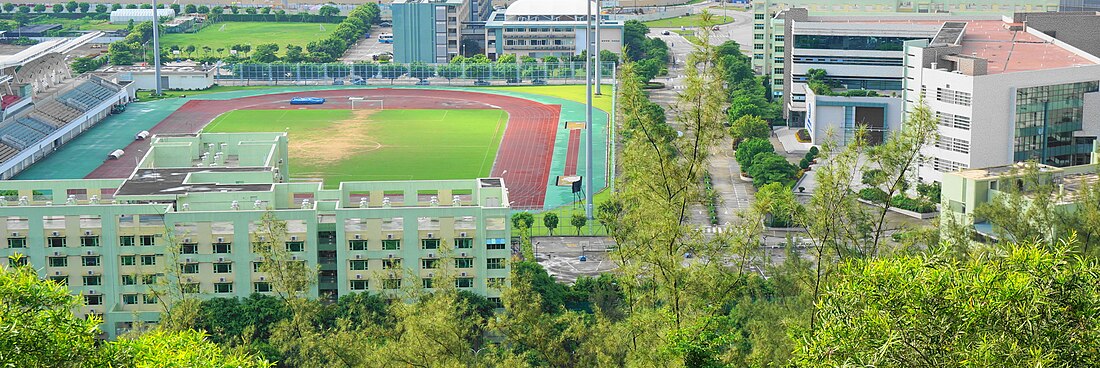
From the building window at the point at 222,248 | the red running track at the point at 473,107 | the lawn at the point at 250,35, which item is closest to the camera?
the building window at the point at 222,248

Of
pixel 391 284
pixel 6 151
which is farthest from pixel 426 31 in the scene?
pixel 391 284

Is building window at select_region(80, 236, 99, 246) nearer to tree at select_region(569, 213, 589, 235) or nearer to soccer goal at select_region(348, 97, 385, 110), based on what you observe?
tree at select_region(569, 213, 589, 235)

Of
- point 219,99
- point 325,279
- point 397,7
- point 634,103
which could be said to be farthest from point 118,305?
point 397,7

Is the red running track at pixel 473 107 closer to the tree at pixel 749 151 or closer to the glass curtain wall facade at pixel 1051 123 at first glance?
the tree at pixel 749 151

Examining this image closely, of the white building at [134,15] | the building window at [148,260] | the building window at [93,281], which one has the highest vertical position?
the white building at [134,15]

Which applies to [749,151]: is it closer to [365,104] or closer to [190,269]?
[365,104]

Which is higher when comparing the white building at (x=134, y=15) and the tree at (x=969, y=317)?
the white building at (x=134, y=15)

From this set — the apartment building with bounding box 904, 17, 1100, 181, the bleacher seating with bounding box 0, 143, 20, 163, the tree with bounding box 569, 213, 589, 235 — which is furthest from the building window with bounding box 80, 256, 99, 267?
the apartment building with bounding box 904, 17, 1100, 181

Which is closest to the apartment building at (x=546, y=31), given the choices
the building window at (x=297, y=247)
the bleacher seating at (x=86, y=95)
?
the bleacher seating at (x=86, y=95)
